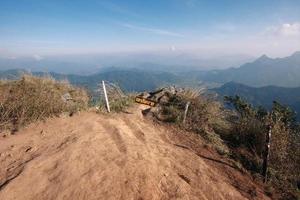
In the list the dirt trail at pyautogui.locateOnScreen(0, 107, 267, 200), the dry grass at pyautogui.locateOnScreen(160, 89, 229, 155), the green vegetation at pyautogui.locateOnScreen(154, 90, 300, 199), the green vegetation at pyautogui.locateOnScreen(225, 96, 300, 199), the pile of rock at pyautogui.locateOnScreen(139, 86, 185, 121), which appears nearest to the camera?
the dirt trail at pyautogui.locateOnScreen(0, 107, 267, 200)

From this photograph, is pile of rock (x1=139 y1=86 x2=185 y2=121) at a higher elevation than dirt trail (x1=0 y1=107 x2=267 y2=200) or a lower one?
lower

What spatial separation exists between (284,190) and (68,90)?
38.0 feet

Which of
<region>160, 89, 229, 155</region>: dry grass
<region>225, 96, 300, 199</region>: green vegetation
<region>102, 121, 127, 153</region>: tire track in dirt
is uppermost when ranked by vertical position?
<region>102, 121, 127, 153</region>: tire track in dirt

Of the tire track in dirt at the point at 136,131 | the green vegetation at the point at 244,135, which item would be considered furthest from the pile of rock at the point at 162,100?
the tire track in dirt at the point at 136,131

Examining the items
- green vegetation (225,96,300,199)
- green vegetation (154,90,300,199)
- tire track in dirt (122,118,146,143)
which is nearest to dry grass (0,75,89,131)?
tire track in dirt (122,118,146,143)

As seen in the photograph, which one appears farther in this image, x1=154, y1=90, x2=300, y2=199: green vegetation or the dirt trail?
x1=154, y1=90, x2=300, y2=199: green vegetation

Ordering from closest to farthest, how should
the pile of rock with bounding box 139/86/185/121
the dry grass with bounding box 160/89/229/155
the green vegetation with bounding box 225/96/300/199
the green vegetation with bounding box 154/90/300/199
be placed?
the green vegetation with bounding box 225/96/300/199, the green vegetation with bounding box 154/90/300/199, the dry grass with bounding box 160/89/229/155, the pile of rock with bounding box 139/86/185/121

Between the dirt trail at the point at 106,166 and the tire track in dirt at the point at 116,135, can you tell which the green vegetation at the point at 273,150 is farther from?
the tire track in dirt at the point at 116,135

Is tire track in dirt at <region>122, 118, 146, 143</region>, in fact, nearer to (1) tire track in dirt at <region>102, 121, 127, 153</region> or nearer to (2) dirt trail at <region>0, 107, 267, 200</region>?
(2) dirt trail at <region>0, 107, 267, 200</region>

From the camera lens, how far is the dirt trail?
20.7 feet

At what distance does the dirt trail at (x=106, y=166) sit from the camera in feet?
20.7

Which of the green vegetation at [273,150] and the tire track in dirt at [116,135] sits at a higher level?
the tire track in dirt at [116,135]

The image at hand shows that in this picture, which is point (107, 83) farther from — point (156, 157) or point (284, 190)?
point (284, 190)

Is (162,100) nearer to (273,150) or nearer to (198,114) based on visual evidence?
(198,114)
